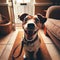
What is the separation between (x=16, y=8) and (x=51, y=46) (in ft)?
5.77

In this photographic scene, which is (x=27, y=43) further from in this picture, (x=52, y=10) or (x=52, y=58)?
(x=52, y=10)

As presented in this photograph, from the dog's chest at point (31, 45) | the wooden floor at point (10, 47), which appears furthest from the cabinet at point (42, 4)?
the dog's chest at point (31, 45)

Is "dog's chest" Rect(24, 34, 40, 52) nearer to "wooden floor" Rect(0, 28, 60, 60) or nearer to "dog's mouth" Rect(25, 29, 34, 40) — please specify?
"dog's mouth" Rect(25, 29, 34, 40)

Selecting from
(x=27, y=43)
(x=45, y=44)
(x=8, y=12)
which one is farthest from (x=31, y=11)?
(x=27, y=43)

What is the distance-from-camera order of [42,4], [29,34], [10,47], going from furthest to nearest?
[42,4], [10,47], [29,34]

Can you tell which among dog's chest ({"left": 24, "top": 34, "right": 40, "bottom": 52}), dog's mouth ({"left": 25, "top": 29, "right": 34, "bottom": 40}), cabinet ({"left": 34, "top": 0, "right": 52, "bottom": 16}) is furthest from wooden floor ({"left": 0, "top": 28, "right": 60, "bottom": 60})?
cabinet ({"left": 34, "top": 0, "right": 52, "bottom": 16})

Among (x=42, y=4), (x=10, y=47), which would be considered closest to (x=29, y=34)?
(x=10, y=47)

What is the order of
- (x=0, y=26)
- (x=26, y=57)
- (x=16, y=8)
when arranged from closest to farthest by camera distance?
(x=26, y=57) → (x=0, y=26) → (x=16, y=8)

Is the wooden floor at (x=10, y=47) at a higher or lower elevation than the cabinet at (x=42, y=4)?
lower

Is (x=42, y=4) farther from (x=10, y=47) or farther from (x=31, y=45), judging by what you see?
(x=31, y=45)

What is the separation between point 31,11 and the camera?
3211 mm

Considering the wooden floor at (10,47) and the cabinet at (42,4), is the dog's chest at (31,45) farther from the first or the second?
the cabinet at (42,4)

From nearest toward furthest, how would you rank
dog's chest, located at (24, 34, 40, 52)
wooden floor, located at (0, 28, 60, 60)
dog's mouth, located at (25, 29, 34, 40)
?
1. dog's mouth, located at (25, 29, 34, 40)
2. dog's chest, located at (24, 34, 40, 52)
3. wooden floor, located at (0, 28, 60, 60)

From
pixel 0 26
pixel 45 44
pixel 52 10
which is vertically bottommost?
pixel 45 44
